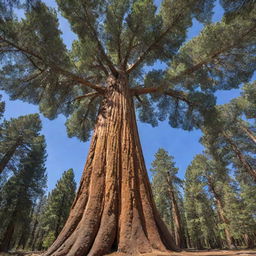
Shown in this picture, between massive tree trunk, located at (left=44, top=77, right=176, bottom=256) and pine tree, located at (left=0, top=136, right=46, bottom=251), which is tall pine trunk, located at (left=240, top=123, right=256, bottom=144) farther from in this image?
pine tree, located at (left=0, top=136, right=46, bottom=251)

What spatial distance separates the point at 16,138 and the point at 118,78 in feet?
47.7

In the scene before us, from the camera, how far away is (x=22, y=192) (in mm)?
14812

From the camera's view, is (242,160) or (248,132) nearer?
(242,160)

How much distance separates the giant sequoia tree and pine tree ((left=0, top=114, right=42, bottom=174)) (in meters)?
10.7

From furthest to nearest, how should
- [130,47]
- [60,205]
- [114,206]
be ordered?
[60,205] < [130,47] < [114,206]

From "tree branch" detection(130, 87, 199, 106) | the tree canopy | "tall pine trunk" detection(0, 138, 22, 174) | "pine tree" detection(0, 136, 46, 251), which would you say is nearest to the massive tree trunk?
"tree branch" detection(130, 87, 199, 106)

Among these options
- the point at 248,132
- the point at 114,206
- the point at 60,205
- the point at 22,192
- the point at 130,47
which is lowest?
the point at 114,206

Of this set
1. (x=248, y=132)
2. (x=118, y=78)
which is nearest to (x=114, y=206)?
(x=118, y=78)

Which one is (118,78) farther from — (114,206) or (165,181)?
(165,181)

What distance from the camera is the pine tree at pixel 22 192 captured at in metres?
13.3

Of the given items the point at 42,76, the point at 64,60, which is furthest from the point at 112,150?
the point at 42,76

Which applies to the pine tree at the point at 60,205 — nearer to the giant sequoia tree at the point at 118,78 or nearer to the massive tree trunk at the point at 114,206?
the giant sequoia tree at the point at 118,78

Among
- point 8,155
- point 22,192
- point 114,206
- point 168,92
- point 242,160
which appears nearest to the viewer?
point 114,206

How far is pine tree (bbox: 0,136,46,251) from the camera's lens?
43.8 ft
